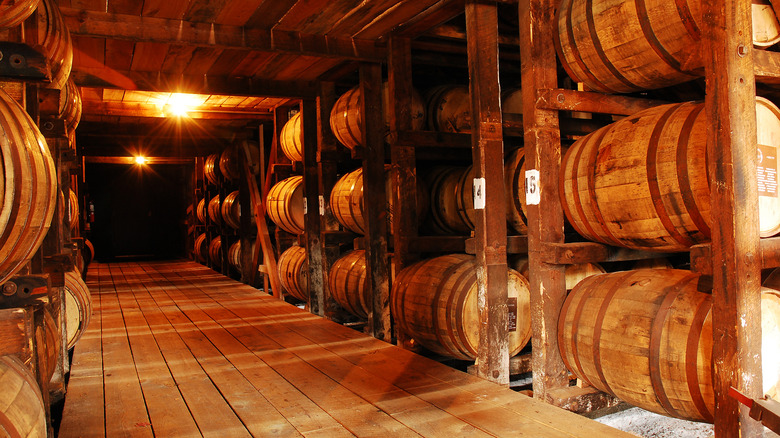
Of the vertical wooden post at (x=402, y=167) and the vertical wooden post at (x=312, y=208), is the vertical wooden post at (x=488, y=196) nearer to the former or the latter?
the vertical wooden post at (x=402, y=167)

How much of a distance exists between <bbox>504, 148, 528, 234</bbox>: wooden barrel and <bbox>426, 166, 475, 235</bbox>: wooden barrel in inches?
28.8

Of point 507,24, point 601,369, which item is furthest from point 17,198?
point 507,24

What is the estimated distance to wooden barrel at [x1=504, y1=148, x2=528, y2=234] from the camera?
4406mm

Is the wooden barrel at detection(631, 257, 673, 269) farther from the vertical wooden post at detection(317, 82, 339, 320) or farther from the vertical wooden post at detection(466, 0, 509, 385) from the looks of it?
the vertical wooden post at detection(317, 82, 339, 320)

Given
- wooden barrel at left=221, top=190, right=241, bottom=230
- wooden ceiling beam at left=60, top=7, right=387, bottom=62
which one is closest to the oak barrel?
wooden barrel at left=221, top=190, right=241, bottom=230

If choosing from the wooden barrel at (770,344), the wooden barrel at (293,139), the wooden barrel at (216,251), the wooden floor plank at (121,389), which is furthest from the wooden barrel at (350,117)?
the wooden barrel at (216,251)

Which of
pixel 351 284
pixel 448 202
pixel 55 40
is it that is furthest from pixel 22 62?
pixel 351 284

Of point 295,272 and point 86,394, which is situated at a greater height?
point 295,272

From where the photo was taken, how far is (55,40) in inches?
143

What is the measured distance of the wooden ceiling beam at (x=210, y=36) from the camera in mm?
4883

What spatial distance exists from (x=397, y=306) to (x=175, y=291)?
5.96 m

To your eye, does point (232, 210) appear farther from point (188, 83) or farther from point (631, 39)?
point (631, 39)

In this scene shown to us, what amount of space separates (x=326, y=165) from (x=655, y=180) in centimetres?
487

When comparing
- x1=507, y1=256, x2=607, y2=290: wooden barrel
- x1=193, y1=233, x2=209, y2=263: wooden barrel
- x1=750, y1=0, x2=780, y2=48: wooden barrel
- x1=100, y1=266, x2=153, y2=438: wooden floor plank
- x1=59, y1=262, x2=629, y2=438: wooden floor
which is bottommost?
x1=59, y1=262, x2=629, y2=438: wooden floor
